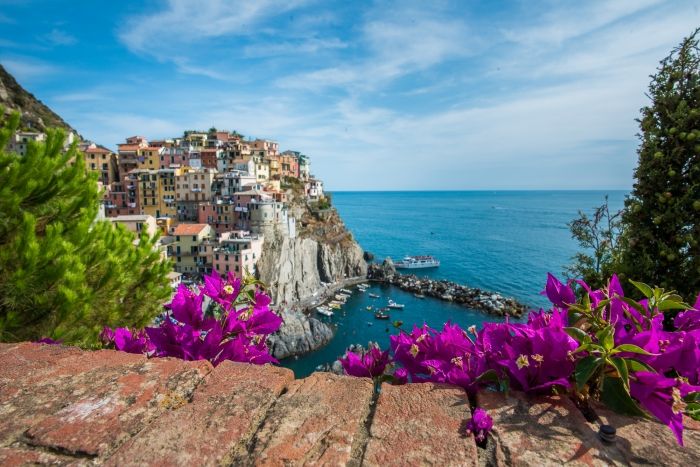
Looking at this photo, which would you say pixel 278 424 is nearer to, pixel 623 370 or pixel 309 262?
pixel 623 370

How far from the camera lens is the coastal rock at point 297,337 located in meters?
30.6

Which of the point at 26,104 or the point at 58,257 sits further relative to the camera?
the point at 26,104

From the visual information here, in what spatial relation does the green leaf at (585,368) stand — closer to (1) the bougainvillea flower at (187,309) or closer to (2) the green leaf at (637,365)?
(2) the green leaf at (637,365)

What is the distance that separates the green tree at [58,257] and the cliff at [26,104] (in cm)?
7368

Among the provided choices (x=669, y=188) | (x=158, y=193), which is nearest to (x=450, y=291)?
(x=158, y=193)

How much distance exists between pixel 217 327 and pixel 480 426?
4.62 ft

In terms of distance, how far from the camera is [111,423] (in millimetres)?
1404

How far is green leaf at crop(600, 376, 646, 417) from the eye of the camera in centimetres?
135

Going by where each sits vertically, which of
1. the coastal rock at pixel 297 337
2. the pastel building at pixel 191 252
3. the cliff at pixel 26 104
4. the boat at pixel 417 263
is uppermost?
the cliff at pixel 26 104

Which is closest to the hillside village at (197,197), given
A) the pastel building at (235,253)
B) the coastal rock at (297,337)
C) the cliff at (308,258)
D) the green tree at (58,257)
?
the pastel building at (235,253)

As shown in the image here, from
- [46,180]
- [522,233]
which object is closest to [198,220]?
[46,180]

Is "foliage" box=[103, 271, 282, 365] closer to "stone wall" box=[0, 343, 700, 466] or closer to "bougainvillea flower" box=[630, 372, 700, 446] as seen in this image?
"stone wall" box=[0, 343, 700, 466]

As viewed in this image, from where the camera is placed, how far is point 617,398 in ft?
4.53

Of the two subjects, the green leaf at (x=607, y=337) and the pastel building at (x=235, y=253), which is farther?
the pastel building at (x=235, y=253)
